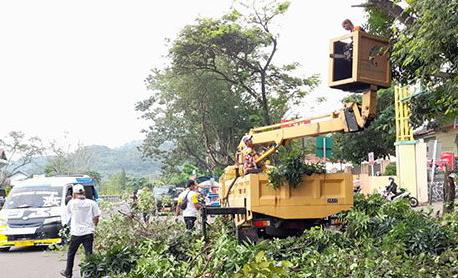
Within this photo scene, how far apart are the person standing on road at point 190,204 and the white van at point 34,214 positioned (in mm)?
2790

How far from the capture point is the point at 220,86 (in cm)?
3628

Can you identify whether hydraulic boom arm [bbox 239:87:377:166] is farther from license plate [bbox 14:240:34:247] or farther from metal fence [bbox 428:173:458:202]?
metal fence [bbox 428:173:458:202]

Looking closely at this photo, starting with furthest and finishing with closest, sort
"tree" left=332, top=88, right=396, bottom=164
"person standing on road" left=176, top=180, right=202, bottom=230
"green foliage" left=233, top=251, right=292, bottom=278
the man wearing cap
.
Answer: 1. "tree" left=332, top=88, right=396, bottom=164
2. "person standing on road" left=176, top=180, right=202, bottom=230
3. the man wearing cap
4. "green foliage" left=233, top=251, right=292, bottom=278

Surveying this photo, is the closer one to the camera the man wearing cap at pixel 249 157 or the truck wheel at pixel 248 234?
the truck wheel at pixel 248 234

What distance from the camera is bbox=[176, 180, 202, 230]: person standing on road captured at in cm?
1272

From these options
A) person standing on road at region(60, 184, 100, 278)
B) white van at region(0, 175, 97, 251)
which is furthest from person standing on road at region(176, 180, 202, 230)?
person standing on road at region(60, 184, 100, 278)

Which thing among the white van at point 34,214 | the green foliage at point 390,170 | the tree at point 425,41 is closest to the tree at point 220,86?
the green foliage at point 390,170

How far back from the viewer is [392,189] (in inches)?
854

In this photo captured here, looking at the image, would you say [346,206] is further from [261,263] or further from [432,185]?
[432,185]

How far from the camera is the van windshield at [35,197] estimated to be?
15477mm

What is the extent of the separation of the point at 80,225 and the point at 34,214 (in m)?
5.57

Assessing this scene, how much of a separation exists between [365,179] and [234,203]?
18.6 metres

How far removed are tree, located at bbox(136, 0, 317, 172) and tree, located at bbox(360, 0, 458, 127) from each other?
20.7 m

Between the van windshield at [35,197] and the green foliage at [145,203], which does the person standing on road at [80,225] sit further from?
the van windshield at [35,197]
